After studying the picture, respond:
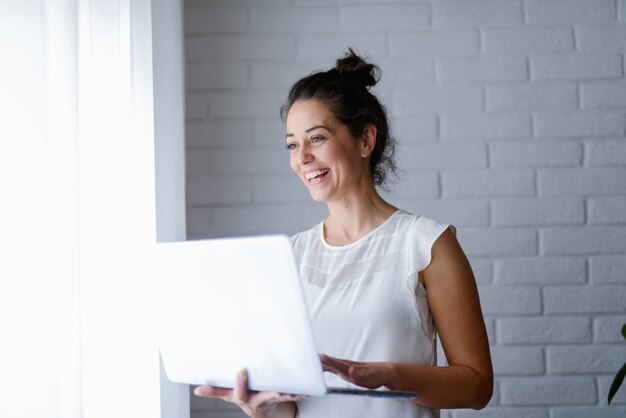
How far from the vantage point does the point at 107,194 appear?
1147 millimetres

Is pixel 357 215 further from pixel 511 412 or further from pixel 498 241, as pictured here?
pixel 511 412

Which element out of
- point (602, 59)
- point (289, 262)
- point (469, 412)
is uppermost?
point (602, 59)

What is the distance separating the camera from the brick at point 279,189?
2.19 meters

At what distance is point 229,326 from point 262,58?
4.40 feet

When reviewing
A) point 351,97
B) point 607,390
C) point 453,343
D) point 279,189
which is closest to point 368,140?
point 351,97

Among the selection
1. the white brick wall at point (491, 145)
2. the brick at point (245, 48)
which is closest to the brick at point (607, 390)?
the white brick wall at point (491, 145)

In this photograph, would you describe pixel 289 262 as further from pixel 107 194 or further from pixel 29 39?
pixel 29 39

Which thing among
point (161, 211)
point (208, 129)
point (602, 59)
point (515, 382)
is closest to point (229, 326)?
point (161, 211)

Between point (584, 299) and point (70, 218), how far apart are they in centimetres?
171

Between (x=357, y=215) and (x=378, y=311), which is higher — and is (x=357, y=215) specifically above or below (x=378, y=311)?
above

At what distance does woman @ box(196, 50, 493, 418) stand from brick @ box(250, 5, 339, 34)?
2.11 feet

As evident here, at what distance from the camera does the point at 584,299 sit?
84.3 inches

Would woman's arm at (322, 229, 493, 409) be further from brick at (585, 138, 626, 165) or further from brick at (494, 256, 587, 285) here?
brick at (585, 138, 626, 165)

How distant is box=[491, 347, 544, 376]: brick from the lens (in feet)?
6.97
